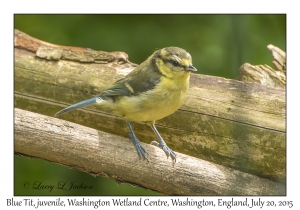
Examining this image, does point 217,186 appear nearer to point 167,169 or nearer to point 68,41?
point 167,169

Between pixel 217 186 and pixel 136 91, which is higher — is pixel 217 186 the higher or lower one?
the lower one

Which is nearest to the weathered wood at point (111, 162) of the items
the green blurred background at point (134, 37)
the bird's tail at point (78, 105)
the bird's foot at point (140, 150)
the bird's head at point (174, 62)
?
the bird's foot at point (140, 150)

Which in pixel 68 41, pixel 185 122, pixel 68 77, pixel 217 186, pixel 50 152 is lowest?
pixel 217 186

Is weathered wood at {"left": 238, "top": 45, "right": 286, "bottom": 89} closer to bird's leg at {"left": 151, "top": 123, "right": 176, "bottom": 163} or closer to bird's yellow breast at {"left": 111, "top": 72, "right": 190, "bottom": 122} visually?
bird's yellow breast at {"left": 111, "top": 72, "right": 190, "bottom": 122}

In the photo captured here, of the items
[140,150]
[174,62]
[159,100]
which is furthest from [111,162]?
[174,62]

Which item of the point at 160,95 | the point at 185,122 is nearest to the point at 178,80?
the point at 160,95

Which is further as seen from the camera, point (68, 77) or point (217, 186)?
point (68, 77)
